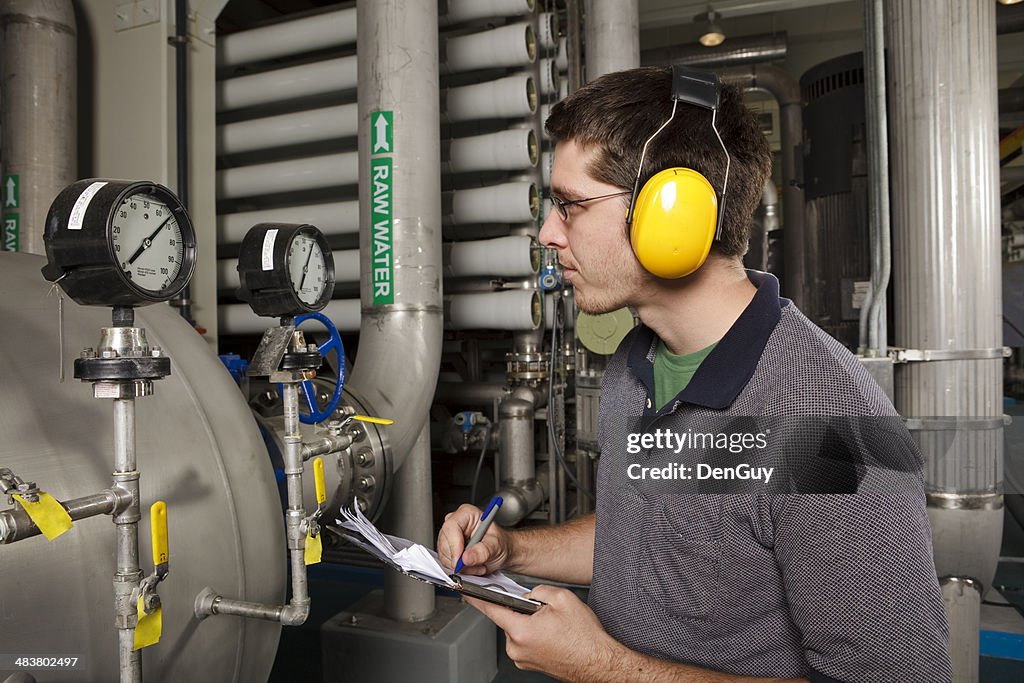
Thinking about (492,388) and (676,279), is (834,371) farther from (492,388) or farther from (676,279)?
(492,388)

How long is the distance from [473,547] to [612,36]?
85.3 inches

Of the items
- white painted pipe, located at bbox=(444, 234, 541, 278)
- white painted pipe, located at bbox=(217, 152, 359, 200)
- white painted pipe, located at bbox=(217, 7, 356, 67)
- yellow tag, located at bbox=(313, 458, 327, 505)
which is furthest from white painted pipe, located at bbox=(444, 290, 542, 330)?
yellow tag, located at bbox=(313, 458, 327, 505)

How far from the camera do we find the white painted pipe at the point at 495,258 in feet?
8.12

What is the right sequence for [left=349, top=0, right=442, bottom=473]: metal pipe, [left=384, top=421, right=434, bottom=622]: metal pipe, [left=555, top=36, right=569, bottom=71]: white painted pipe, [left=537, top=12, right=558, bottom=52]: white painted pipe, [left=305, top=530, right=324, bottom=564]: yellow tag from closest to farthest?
[left=305, top=530, right=324, bottom=564]: yellow tag → [left=349, top=0, right=442, bottom=473]: metal pipe → [left=384, top=421, right=434, bottom=622]: metal pipe → [left=537, top=12, right=558, bottom=52]: white painted pipe → [left=555, top=36, right=569, bottom=71]: white painted pipe

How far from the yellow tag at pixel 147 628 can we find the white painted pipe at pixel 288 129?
6.78ft

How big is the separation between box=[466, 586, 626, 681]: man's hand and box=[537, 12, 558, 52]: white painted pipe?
2361 millimetres

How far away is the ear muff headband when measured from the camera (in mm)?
818

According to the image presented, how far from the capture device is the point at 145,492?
918mm

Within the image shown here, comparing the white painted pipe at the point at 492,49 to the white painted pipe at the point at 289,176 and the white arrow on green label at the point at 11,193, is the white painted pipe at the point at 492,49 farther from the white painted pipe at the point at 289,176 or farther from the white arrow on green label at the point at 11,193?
the white arrow on green label at the point at 11,193

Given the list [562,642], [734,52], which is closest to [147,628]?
[562,642]

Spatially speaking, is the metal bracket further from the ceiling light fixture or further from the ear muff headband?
the ceiling light fixture

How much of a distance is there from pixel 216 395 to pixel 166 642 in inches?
15.1

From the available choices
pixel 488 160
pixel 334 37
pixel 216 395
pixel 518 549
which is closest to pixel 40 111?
pixel 334 37

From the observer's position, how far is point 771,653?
81 cm
